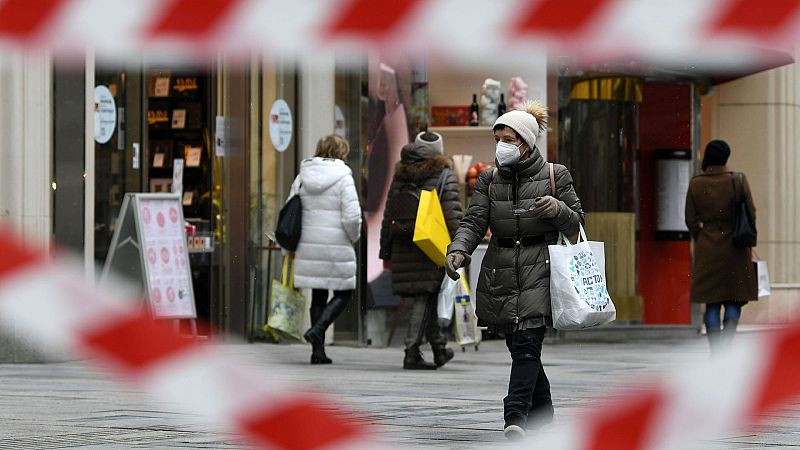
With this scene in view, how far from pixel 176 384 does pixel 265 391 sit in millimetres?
103

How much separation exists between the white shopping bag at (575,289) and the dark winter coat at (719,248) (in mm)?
5017

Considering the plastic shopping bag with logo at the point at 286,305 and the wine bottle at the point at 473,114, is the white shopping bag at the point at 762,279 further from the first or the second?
the plastic shopping bag with logo at the point at 286,305

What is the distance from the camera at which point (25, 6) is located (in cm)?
171

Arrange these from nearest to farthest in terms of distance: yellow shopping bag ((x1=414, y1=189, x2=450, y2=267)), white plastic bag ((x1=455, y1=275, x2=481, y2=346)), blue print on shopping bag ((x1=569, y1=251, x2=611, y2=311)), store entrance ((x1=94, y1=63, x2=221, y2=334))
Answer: blue print on shopping bag ((x1=569, y1=251, x2=611, y2=311)) < yellow shopping bag ((x1=414, y1=189, x2=450, y2=267)) < white plastic bag ((x1=455, y1=275, x2=481, y2=346)) < store entrance ((x1=94, y1=63, x2=221, y2=334))

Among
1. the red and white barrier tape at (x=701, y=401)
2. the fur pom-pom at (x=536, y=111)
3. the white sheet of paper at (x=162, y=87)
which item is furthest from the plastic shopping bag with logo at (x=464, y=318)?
the red and white barrier tape at (x=701, y=401)

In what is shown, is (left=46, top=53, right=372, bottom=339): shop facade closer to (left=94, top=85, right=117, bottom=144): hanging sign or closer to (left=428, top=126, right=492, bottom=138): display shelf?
(left=94, top=85, right=117, bottom=144): hanging sign

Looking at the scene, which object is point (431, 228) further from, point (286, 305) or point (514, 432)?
point (514, 432)

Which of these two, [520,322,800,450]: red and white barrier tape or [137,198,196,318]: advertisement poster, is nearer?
[520,322,800,450]: red and white barrier tape

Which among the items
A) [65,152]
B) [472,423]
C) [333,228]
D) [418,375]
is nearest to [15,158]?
[65,152]

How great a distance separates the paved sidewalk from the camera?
6.50m

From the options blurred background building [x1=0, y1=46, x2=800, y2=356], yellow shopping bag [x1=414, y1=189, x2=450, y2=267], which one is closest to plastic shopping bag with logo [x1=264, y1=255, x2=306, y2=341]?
blurred background building [x1=0, y1=46, x2=800, y2=356]

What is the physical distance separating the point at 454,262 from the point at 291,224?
16.8 feet

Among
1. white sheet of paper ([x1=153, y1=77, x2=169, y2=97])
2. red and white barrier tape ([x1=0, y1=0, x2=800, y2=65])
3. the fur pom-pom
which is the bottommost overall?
red and white barrier tape ([x1=0, y1=0, x2=800, y2=65])

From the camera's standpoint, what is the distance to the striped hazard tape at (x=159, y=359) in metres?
1.77
